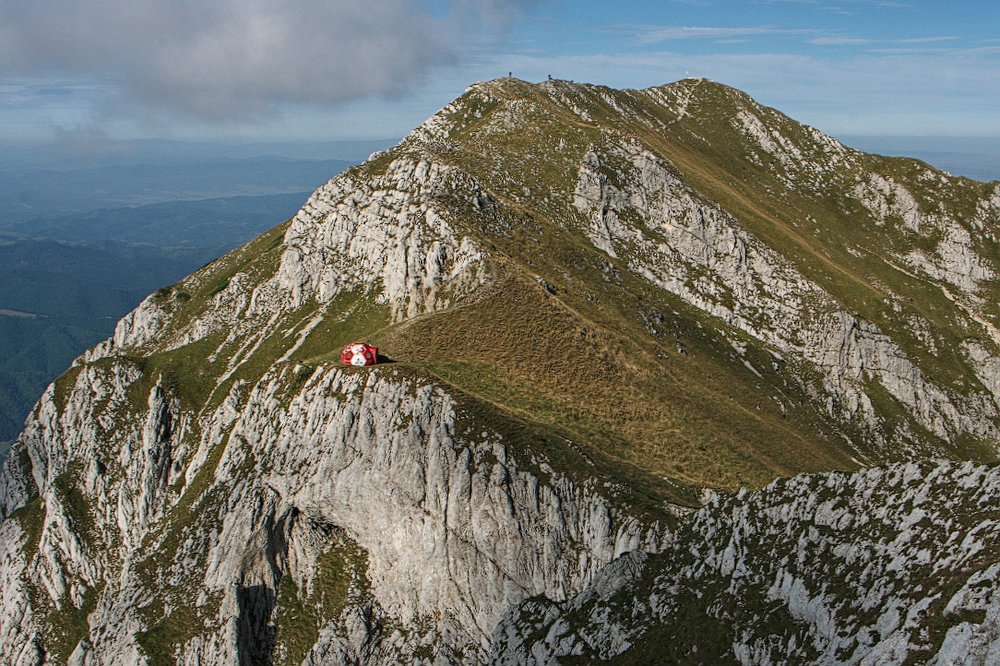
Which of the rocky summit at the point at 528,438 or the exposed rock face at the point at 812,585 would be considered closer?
the exposed rock face at the point at 812,585

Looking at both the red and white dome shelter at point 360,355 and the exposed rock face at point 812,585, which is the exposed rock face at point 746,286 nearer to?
the red and white dome shelter at point 360,355

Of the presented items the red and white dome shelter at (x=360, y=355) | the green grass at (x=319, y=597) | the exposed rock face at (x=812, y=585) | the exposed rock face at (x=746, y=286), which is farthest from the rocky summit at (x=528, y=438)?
the red and white dome shelter at (x=360, y=355)

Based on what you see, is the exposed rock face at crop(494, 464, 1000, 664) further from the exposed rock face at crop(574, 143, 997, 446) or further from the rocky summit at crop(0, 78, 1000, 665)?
the exposed rock face at crop(574, 143, 997, 446)

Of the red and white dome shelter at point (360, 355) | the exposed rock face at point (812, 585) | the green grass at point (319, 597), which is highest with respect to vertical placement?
the red and white dome shelter at point (360, 355)

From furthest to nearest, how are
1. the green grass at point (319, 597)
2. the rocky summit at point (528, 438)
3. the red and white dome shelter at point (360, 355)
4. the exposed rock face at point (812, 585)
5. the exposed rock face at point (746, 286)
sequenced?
the exposed rock face at point (746, 286) → the red and white dome shelter at point (360, 355) → the green grass at point (319, 597) → the rocky summit at point (528, 438) → the exposed rock face at point (812, 585)

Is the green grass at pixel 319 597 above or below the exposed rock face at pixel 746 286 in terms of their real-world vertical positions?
below

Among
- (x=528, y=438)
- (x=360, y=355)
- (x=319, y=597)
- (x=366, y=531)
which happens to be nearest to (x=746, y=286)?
(x=528, y=438)

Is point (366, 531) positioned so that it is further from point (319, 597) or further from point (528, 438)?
point (528, 438)

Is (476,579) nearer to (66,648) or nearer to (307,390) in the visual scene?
(307,390)
